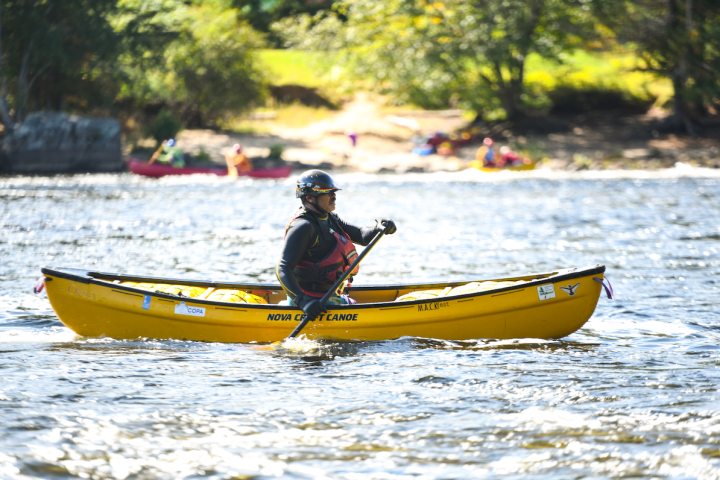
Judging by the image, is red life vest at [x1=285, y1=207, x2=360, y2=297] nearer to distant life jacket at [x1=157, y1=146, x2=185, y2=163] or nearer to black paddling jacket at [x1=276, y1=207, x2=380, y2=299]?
black paddling jacket at [x1=276, y1=207, x2=380, y2=299]

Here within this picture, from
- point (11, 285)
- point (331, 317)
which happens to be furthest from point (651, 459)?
point (11, 285)

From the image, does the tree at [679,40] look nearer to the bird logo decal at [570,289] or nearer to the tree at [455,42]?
the tree at [455,42]

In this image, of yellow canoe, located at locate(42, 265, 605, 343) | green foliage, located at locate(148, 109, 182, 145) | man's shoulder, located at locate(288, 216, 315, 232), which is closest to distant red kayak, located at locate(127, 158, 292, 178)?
green foliage, located at locate(148, 109, 182, 145)

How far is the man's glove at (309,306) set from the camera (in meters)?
6.47

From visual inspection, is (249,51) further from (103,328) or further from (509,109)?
(103,328)

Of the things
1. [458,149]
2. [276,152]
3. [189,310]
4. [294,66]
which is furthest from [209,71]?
[189,310]

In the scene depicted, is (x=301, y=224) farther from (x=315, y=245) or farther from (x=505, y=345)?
(x=505, y=345)

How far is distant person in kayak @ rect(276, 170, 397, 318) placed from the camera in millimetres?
6527

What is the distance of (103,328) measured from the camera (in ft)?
23.8

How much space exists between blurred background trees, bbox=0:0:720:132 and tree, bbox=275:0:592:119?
0.06 m

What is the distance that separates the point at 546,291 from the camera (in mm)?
6844

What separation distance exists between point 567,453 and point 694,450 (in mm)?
736

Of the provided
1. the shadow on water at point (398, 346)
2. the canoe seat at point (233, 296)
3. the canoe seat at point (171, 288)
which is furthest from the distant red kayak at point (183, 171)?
the shadow on water at point (398, 346)

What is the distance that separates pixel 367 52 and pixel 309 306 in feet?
106
